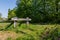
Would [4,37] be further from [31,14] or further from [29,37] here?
[31,14]

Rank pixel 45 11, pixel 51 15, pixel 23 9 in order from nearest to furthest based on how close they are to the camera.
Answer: pixel 51 15 → pixel 45 11 → pixel 23 9

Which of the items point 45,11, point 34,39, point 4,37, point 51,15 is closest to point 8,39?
point 4,37

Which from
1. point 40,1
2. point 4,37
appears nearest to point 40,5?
point 40,1

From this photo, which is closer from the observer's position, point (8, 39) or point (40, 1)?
point (8, 39)

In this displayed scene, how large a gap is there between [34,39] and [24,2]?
42.7 m

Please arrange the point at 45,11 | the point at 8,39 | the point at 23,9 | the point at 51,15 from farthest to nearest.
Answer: the point at 23,9 < the point at 45,11 < the point at 51,15 < the point at 8,39

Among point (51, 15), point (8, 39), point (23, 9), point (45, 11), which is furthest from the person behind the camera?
point (23, 9)

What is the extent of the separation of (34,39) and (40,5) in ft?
127

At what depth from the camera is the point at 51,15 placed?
4503 cm

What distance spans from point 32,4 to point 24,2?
11.8 feet

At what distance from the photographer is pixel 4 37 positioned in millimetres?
11586

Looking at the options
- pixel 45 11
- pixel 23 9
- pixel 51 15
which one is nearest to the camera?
pixel 51 15

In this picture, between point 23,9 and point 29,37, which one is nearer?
point 29,37

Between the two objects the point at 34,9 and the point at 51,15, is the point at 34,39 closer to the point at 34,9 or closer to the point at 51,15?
the point at 51,15
